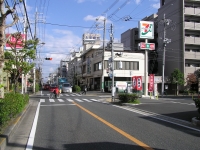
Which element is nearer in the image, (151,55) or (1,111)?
(1,111)

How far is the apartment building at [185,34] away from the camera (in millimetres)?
47875

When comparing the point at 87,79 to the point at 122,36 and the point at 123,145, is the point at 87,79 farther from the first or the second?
the point at 123,145

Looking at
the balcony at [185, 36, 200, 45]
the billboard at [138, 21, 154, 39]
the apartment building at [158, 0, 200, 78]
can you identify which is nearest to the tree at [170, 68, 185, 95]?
the apartment building at [158, 0, 200, 78]

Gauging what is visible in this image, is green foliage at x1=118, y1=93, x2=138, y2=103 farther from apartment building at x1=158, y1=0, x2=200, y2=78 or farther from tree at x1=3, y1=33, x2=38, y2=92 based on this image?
apartment building at x1=158, y1=0, x2=200, y2=78

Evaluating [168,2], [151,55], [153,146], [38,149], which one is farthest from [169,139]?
[151,55]

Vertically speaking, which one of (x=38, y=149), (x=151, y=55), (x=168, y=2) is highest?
(x=168, y=2)

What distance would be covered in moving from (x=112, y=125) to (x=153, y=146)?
3.31 meters

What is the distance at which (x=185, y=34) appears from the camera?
1916 inches

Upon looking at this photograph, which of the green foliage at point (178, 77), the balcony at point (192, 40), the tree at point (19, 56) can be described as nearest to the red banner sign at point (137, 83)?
the tree at point (19, 56)

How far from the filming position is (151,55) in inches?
2325

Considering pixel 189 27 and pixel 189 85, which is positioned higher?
pixel 189 27

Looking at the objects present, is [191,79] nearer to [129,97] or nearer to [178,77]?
[178,77]

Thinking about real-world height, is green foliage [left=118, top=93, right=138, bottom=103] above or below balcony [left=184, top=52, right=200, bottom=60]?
below

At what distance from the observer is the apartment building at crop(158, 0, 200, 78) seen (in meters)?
47.9
